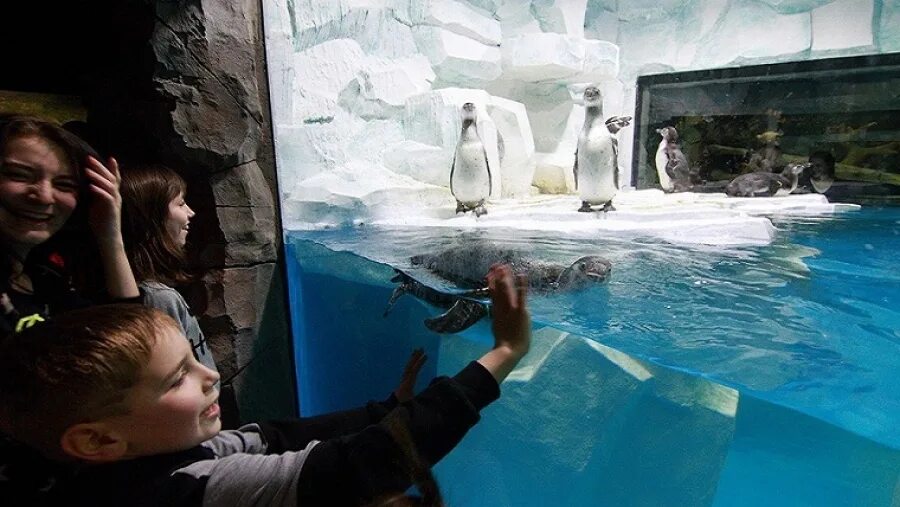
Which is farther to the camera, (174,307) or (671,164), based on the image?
(671,164)

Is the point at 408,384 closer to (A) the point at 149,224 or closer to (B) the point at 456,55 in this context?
(A) the point at 149,224

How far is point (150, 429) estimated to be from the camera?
62 cm

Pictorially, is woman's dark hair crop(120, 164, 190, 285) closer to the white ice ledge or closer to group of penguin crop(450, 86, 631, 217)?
the white ice ledge

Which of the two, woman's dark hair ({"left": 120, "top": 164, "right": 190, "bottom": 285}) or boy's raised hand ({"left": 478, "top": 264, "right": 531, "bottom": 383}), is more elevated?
Answer: woman's dark hair ({"left": 120, "top": 164, "right": 190, "bottom": 285})

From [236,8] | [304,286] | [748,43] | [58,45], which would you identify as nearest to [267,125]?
[236,8]

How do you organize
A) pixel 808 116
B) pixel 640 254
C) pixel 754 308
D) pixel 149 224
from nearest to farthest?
pixel 149 224, pixel 754 308, pixel 640 254, pixel 808 116

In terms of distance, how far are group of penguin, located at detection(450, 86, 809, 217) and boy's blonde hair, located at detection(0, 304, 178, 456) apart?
270 centimetres

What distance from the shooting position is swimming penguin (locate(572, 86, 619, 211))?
3.41 metres

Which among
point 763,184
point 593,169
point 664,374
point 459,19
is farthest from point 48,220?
point 459,19

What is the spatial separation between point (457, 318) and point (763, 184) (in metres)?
2.92

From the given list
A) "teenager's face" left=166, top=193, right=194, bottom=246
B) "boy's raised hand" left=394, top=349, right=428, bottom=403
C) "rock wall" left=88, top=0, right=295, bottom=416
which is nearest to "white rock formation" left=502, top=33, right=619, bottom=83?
"rock wall" left=88, top=0, right=295, bottom=416

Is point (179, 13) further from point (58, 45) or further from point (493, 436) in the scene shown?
point (493, 436)

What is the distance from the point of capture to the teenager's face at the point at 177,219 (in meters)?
1.24

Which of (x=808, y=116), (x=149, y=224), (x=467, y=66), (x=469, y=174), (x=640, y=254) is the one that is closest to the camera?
(x=149, y=224)
